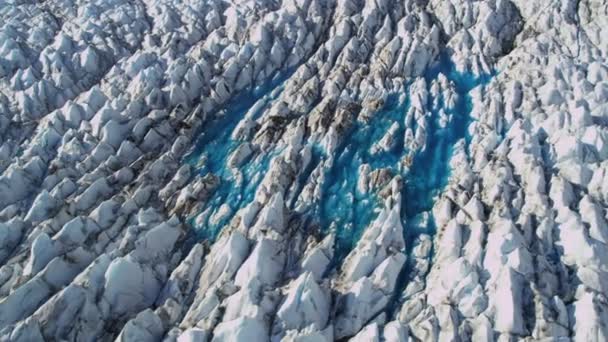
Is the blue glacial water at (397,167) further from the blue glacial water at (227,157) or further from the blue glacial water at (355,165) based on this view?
the blue glacial water at (227,157)

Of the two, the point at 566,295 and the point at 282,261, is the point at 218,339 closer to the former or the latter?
the point at 282,261

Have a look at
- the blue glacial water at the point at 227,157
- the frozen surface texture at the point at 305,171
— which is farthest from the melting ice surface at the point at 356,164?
the frozen surface texture at the point at 305,171

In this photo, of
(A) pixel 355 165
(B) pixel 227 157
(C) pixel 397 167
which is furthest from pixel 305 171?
(C) pixel 397 167

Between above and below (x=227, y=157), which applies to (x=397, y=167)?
above

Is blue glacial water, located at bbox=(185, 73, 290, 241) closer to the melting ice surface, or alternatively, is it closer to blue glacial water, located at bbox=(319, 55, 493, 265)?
the melting ice surface

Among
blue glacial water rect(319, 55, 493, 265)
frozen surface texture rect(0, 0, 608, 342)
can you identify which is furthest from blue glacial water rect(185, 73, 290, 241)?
blue glacial water rect(319, 55, 493, 265)

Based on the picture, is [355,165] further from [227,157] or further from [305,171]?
[227,157]
